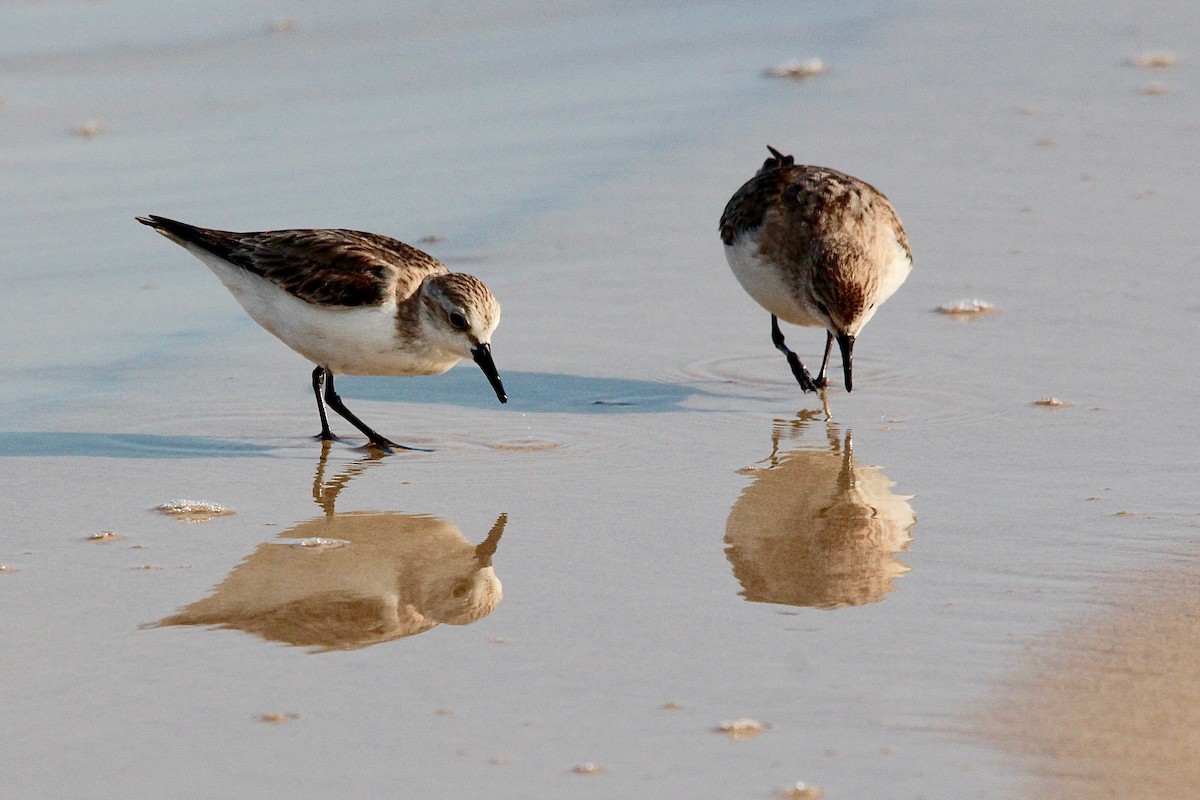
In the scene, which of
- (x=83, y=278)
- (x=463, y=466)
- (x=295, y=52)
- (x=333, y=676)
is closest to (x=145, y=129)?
(x=295, y=52)

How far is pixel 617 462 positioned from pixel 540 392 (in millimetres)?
976

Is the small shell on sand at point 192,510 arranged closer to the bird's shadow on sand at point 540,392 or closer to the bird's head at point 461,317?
the bird's head at point 461,317

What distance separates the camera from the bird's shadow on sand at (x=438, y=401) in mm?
5883

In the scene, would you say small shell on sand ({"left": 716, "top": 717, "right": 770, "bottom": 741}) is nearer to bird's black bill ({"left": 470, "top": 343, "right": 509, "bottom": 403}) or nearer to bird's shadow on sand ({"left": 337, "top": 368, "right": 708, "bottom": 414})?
bird's black bill ({"left": 470, "top": 343, "right": 509, "bottom": 403})

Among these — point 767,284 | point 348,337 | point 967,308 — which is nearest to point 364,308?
point 348,337

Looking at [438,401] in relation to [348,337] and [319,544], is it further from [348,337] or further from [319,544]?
[319,544]

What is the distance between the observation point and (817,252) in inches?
252

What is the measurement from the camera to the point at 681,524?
502cm

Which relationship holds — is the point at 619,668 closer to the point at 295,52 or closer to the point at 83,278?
the point at 83,278

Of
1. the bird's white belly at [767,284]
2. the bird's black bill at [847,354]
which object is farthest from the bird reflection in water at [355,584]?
the bird's white belly at [767,284]

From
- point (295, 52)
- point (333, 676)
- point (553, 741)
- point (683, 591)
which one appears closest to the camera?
point (553, 741)

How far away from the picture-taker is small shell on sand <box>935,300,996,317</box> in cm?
735

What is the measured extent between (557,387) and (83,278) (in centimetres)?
283

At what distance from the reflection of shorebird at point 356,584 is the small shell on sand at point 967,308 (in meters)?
3.05
